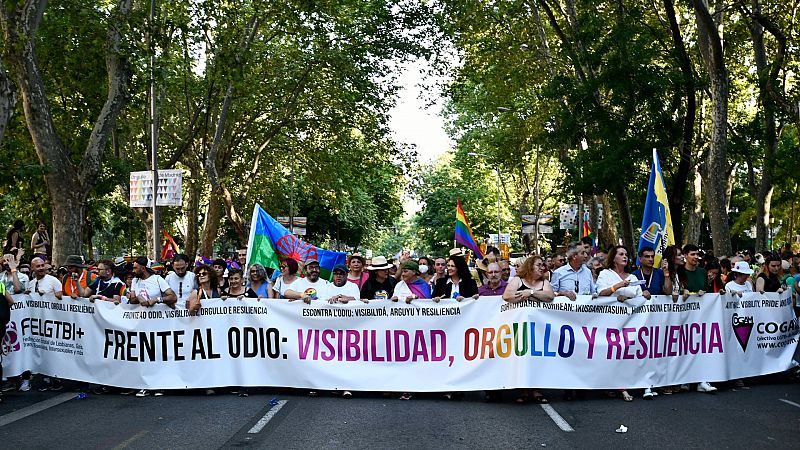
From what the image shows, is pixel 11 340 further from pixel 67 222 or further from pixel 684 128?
pixel 684 128

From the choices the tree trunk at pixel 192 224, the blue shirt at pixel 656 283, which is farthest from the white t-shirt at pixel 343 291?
the tree trunk at pixel 192 224

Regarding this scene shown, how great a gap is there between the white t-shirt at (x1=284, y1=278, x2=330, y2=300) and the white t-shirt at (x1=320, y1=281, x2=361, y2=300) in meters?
0.04

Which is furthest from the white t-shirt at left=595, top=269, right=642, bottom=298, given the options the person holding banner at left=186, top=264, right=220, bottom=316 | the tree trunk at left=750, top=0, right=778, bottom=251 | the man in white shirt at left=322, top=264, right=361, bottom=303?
the tree trunk at left=750, top=0, right=778, bottom=251

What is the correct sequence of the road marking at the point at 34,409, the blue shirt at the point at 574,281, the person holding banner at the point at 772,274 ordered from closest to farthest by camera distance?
the road marking at the point at 34,409, the blue shirt at the point at 574,281, the person holding banner at the point at 772,274

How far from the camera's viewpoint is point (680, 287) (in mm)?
11898

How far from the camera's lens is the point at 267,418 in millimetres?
9445

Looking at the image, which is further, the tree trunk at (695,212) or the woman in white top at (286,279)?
the tree trunk at (695,212)

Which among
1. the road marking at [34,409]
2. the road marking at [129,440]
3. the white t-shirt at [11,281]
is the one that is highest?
the white t-shirt at [11,281]

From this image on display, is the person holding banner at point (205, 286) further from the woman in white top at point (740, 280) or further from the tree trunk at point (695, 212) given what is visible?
the tree trunk at point (695, 212)

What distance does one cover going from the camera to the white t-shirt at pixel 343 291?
1163 centimetres

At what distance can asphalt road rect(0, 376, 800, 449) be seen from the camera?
827 cm

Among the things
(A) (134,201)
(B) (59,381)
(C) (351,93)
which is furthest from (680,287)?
(C) (351,93)

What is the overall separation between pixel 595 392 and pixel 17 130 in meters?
18.1

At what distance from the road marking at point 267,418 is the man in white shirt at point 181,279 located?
210 cm
